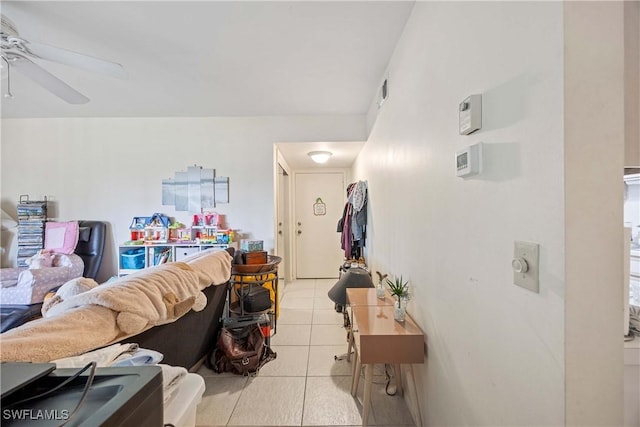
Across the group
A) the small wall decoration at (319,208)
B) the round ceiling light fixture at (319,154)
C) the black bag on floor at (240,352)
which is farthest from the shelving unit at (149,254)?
the small wall decoration at (319,208)

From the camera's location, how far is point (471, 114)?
0.85 meters

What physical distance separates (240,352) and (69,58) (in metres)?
2.24

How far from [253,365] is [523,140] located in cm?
207

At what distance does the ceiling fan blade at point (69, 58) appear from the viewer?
4.91ft

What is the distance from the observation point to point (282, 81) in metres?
2.37

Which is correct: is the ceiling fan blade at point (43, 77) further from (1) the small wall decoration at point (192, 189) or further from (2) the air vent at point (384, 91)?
(2) the air vent at point (384, 91)

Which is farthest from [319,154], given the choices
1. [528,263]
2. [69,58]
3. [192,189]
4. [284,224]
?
[528,263]

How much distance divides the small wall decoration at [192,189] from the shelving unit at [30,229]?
1.45 metres

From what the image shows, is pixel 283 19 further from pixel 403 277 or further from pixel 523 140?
pixel 403 277

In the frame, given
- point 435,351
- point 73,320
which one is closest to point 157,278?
point 73,320

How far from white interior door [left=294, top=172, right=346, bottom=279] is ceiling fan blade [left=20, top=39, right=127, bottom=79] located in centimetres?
308

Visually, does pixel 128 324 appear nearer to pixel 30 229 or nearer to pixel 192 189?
pixel 192 189

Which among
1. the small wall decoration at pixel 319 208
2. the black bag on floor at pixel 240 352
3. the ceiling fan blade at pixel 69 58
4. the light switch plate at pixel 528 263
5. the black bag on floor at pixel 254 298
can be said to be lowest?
the black bag on floor at pixel 240 352

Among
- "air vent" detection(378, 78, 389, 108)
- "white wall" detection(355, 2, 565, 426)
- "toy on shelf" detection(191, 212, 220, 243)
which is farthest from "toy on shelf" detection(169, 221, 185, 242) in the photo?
"white wall" detection(355, 2, 565, 426)
